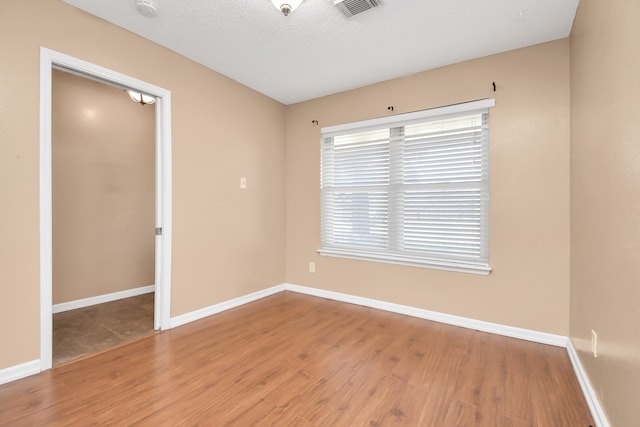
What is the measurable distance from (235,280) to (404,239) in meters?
2.01

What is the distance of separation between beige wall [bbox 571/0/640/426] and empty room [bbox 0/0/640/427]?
0.06 ft

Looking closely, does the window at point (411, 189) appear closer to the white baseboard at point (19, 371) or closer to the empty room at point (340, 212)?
the empty room at point (340, 212)

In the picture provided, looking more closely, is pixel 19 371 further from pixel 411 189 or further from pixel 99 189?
pixel 411 189

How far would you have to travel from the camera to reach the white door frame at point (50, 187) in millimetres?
1977

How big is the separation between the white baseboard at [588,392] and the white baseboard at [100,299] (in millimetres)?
4552

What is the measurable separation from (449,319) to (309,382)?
1.69 m

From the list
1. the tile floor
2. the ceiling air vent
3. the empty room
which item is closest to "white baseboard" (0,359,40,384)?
the empty room

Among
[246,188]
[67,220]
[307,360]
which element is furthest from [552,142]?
[67,220]

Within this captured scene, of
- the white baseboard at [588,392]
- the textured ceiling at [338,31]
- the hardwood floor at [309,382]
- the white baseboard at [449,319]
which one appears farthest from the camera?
the white baseboard at [449,319]

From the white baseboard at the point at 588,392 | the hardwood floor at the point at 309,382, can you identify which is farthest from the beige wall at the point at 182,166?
the white baseboard at the point at 588,392

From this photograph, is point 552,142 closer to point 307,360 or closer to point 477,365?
point 477,365

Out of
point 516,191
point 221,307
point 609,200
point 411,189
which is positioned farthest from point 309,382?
point 516,191

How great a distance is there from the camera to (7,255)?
72.2 inches

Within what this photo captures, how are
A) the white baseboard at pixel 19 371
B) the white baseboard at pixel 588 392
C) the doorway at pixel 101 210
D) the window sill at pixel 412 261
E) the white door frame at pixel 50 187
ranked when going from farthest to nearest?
the doorway at pixel 101 210 → the window sill at pixel 412 261 → the white door frame at pixel 50 187 → the white baseboard at pixel 19 371 → the white baseboard at pixel 588 392
